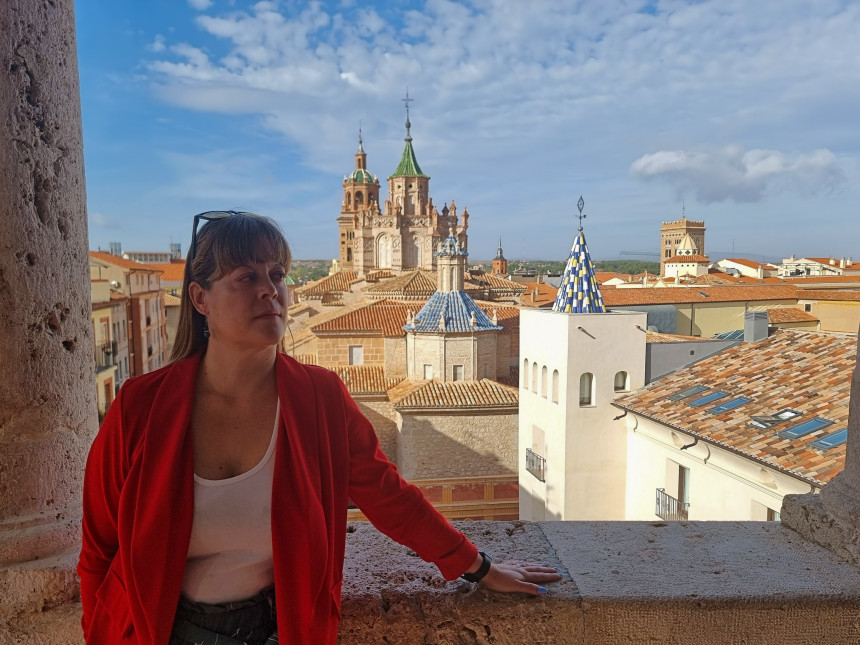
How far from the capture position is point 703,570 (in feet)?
6.68

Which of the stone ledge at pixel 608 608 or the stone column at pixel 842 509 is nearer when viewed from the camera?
the stone ledge at pixel 608 608

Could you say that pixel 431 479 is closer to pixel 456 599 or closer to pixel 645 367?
pixel 645 367

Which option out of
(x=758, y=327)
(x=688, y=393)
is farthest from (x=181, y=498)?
(x=758, y=327)

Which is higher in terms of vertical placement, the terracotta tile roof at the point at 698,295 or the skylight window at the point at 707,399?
the terracotta tile roof at the point at 698,295

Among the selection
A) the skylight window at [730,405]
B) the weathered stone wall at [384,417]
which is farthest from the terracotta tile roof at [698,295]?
the skylight window at [730,405]

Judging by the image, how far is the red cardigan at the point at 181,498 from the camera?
149 cm

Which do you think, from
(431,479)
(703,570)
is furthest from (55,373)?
(431,479)

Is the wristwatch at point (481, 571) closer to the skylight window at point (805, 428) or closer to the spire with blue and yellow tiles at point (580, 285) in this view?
the skylight window at point (805, 428)

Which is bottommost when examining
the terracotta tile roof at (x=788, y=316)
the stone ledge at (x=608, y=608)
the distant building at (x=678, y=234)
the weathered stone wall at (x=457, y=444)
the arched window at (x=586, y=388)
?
the weathered stone wall at (x=457, y=444)

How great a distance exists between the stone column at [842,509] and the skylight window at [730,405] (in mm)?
9218

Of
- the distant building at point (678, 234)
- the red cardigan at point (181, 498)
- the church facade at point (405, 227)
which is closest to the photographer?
the red cardigan at point (181, 498)

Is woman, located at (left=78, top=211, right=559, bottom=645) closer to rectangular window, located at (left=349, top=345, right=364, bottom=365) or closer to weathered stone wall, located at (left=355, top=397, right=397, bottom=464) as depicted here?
weathered stone wall, located at (left=355, top=397, right=397, bottom=464)

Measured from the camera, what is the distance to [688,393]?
1240 cm

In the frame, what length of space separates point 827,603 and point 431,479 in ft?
53.0
